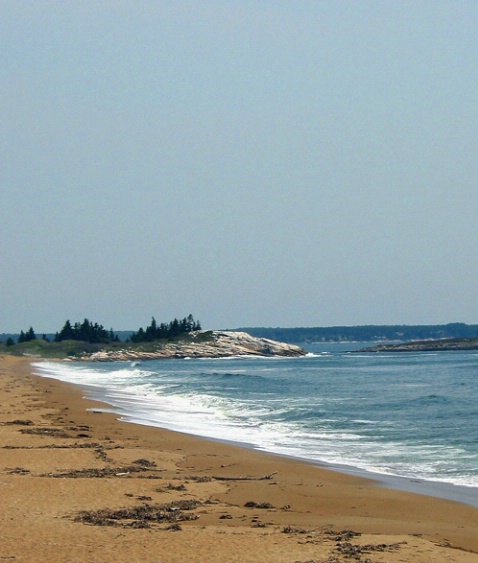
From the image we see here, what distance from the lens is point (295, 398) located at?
42000 millimetres

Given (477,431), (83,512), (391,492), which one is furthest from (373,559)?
(477,431)

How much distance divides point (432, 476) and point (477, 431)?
8.49 m

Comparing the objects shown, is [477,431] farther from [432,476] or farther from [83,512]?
[83,512]

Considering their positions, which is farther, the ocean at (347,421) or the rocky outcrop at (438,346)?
the rocky outcrop at (438,346)

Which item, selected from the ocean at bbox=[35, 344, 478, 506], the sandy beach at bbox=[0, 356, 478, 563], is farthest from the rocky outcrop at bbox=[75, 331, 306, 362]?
the sandy beach at bbox=[0, 356, 478, 563]

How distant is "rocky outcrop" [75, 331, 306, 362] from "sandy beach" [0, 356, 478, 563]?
112 m

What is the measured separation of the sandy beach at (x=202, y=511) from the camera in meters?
11.2

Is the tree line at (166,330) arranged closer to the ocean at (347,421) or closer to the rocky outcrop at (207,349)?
the rocky outcrop at (207,349)

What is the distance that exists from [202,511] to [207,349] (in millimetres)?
126090

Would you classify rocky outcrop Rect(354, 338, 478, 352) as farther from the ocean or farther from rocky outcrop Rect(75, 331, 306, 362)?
the ocean

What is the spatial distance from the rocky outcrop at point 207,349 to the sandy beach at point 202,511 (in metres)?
112

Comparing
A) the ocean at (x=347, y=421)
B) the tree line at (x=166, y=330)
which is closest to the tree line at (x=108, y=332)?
the tree line at (x=166, y=330)

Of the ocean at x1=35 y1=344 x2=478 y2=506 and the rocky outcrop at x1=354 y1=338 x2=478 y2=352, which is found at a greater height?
the rocky outcrop at x1=354 y1=338 x2=478 y2=352

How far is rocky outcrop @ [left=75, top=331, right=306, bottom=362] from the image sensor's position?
438ft
